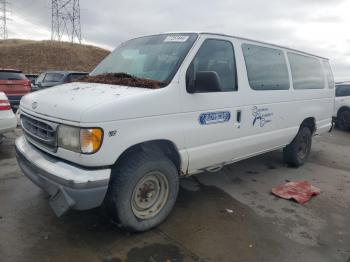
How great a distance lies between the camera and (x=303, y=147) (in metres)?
6.39

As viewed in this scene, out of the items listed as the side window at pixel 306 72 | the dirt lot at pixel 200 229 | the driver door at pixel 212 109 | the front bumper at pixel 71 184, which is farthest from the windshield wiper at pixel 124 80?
the side window at pixel 306 72

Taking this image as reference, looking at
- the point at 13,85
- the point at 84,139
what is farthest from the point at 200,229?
the point at 13,85

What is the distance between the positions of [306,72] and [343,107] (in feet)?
23.0

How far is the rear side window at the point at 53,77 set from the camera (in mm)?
13289

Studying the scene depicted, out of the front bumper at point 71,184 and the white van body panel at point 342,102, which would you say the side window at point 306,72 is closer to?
the front bumper at point 71,184

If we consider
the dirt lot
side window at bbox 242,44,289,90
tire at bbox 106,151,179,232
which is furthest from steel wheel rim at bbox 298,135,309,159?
tire at bbox 106,151,179,232

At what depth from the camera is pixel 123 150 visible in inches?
121

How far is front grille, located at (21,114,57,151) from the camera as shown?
3143 millimetres

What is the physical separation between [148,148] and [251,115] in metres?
1.71

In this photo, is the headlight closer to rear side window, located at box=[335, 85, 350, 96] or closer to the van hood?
the van hood

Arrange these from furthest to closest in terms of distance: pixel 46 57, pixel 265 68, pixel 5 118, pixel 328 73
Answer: pixel 46 57
pixel 328 73
pixel 5 118
pixel 265 68

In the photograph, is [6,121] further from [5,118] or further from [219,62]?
[219,62]

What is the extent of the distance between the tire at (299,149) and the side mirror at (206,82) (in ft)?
10.2

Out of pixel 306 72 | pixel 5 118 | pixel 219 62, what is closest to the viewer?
pixel 219 62
